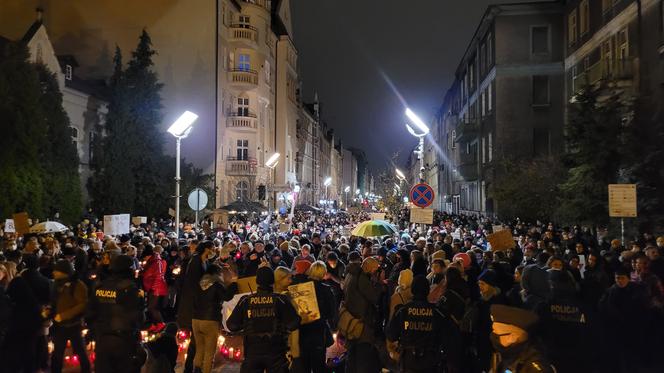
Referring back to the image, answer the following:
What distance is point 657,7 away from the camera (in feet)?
68.6

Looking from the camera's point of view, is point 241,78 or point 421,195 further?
point 241,78

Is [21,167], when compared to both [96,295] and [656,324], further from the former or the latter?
[656,324]

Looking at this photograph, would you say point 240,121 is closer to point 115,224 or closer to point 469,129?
point 469,129

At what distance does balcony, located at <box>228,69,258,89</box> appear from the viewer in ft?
142

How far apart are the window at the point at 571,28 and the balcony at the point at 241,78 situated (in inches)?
913

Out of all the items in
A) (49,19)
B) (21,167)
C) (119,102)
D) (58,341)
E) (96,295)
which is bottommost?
(58,341)

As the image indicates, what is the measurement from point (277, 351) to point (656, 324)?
17.0 ft

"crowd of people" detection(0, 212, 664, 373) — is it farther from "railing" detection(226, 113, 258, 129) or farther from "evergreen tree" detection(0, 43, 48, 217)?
"railing" detection(226, 113, 258, 129)

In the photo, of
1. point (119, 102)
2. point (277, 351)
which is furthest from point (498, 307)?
point (119, 102)

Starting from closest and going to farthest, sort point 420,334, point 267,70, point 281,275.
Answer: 1. point 420,334
2. point 281,275
3. point 267,70

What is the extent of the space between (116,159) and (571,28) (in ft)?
→ 90.3

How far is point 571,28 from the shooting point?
31.0 meters

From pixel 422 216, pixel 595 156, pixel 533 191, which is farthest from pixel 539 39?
pixel 422 216

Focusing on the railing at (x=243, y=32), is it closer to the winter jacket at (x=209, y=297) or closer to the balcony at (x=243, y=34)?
the balcony at (x=243, y=34)
